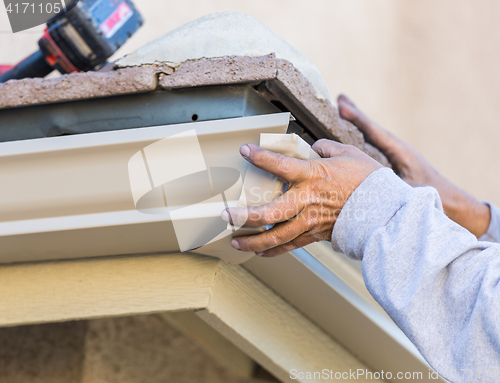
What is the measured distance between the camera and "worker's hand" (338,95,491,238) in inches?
49.4

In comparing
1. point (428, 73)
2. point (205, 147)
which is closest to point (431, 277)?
point (205, 147)

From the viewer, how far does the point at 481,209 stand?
1.35 meters

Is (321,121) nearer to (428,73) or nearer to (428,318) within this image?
(428,318)

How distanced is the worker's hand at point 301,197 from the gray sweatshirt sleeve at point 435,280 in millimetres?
68

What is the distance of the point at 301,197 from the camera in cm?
67

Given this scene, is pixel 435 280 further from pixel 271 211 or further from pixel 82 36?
pixel 82 36

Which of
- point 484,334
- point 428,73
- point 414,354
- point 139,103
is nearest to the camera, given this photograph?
point 484,334

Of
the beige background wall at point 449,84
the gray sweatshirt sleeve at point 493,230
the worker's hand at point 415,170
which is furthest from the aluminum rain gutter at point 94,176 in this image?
the beige background wall at point 449,84

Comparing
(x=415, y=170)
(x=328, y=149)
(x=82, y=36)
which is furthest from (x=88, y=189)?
(x=415, y=170)

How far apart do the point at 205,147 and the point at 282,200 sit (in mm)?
154

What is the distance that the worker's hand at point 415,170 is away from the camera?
4.11 feet

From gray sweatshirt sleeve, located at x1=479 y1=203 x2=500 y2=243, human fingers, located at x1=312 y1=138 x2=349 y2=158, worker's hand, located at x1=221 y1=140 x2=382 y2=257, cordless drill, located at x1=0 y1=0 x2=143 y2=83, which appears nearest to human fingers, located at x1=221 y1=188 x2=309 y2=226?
worker's hand, located at x1=221 y1=140 x2=382 y2=257

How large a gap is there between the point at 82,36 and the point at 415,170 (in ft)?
3.47

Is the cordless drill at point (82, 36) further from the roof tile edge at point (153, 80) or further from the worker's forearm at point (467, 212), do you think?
the worker's forearm at point (467, 212)
